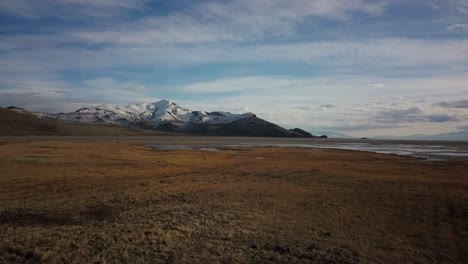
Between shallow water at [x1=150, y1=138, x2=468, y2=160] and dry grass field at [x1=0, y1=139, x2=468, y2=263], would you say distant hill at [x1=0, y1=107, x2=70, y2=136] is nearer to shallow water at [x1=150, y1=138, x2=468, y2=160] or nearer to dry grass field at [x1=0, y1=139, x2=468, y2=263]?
shallow water at [x1=150, y1=138, x2=468, y2=160]

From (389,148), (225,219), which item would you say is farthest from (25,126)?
(225,219)

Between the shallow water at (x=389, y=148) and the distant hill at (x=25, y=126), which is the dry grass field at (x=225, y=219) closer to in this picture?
the shallow water at (x=389, y=148)

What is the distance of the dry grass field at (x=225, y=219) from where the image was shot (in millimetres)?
12023

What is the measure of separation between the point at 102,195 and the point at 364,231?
12238 mm

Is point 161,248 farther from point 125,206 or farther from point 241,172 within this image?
point 241,172

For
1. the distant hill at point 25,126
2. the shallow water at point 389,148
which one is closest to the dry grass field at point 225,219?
the shallow water at point 389,148

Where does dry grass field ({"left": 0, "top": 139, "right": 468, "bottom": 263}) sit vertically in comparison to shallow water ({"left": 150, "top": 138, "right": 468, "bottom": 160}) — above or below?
below

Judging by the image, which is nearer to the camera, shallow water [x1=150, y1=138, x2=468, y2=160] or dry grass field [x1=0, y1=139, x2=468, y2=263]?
dry grass field [x1=0, y1=139, x2=468, y2=263]

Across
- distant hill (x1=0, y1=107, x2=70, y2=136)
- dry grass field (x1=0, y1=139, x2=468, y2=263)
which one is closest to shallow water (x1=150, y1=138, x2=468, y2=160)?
dry grass field (x1=0, y1=139, x2=468, y2=263)

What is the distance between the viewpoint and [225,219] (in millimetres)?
15766

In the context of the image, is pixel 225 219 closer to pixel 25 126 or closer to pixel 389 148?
pixel 389 148

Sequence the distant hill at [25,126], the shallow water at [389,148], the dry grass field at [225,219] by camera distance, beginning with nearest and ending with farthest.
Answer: the dry grass field at [225,219] → the shallow water at [389,148] → the distant hill at [25,126]

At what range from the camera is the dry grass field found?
39.4 ft

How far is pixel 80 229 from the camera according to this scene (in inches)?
551
